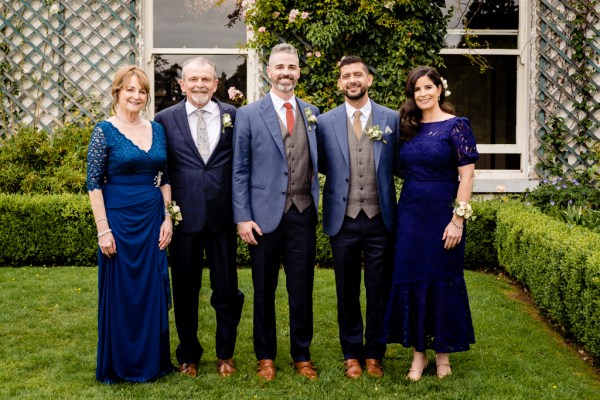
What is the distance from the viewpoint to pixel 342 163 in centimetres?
392

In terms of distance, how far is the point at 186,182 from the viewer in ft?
12.7

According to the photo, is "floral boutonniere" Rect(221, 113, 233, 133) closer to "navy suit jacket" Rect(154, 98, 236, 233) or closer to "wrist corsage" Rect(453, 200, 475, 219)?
"navy suit jacket" Rect(154, 98, 236, 233)

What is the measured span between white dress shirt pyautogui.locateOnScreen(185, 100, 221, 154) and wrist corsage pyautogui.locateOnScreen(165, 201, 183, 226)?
386mm

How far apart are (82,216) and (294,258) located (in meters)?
3.57

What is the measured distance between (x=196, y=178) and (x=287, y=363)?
4.32 feet

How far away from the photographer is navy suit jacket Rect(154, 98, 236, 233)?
3865 millimetres

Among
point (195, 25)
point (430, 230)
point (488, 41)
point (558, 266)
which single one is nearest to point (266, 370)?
point (430, 230)

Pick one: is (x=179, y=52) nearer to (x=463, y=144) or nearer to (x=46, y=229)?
(x=46, y=229)

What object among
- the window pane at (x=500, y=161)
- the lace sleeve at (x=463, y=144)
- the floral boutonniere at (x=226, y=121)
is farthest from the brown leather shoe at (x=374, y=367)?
the window pane at (x=500, y=161)

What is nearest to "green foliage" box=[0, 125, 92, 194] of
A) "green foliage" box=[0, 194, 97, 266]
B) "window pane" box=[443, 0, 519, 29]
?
"green foliage" box=[0, 194, 97, 266]

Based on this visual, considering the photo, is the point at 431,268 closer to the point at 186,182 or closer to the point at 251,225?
the point at 251,225

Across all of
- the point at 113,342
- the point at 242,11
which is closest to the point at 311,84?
the point at 242,11

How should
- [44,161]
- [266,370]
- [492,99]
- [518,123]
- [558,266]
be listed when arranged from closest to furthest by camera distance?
[266,370]
[558,266]
[44,161]
[518,123]
[492,99]

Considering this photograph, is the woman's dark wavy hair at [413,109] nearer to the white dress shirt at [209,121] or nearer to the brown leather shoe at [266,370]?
the white dress shirt at [209,121]
